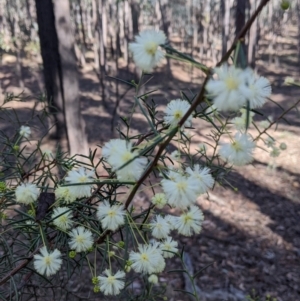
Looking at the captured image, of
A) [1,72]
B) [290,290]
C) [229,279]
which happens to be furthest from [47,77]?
[1,72]

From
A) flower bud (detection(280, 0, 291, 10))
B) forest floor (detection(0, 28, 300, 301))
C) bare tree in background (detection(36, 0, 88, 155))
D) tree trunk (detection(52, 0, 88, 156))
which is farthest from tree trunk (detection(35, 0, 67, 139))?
flower bud (detection(280, 0, 291, 10))

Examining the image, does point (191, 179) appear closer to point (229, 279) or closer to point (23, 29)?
point (229, 279)

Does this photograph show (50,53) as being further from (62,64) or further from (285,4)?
(285,4)

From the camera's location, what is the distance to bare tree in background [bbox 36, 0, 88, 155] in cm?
643

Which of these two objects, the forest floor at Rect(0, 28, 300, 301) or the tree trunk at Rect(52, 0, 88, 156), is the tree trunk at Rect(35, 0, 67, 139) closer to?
the tree trunk at Rect(52, 0, 88, 156)

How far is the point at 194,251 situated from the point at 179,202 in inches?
170

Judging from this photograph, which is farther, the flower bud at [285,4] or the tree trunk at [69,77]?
the tree trunk at [69,77]

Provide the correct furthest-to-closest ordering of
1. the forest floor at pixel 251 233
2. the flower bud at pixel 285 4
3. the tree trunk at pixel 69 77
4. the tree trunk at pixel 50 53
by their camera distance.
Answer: the tree trunk at pixel 50 53 < the tree trunk at pixel 69 77 < the forest floor at pixel 251 233 < the flower bud at pixel 285 4

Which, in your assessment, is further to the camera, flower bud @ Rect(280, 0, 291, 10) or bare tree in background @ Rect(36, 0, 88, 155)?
bare tree in background @ Rect(36, 0, 88, 155)

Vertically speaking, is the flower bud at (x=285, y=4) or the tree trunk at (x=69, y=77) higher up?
the flower bud at (x=285, y=4)

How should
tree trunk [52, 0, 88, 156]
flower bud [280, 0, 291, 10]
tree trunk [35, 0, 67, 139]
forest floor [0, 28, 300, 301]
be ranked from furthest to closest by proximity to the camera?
tree trunk [35, 0, 67, 139], tree trunk [52, 0, 88, 156], forest floor [0, 28, 300, 301], flower bud [280, 0, 291, 10]

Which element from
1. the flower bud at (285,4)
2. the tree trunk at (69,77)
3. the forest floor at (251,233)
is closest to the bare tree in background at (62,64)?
the tree trunk at (69,77)

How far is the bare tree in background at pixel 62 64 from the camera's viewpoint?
643 cm

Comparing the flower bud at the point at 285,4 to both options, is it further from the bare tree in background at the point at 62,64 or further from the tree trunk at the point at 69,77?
the tree trunk at the point at 69,77
